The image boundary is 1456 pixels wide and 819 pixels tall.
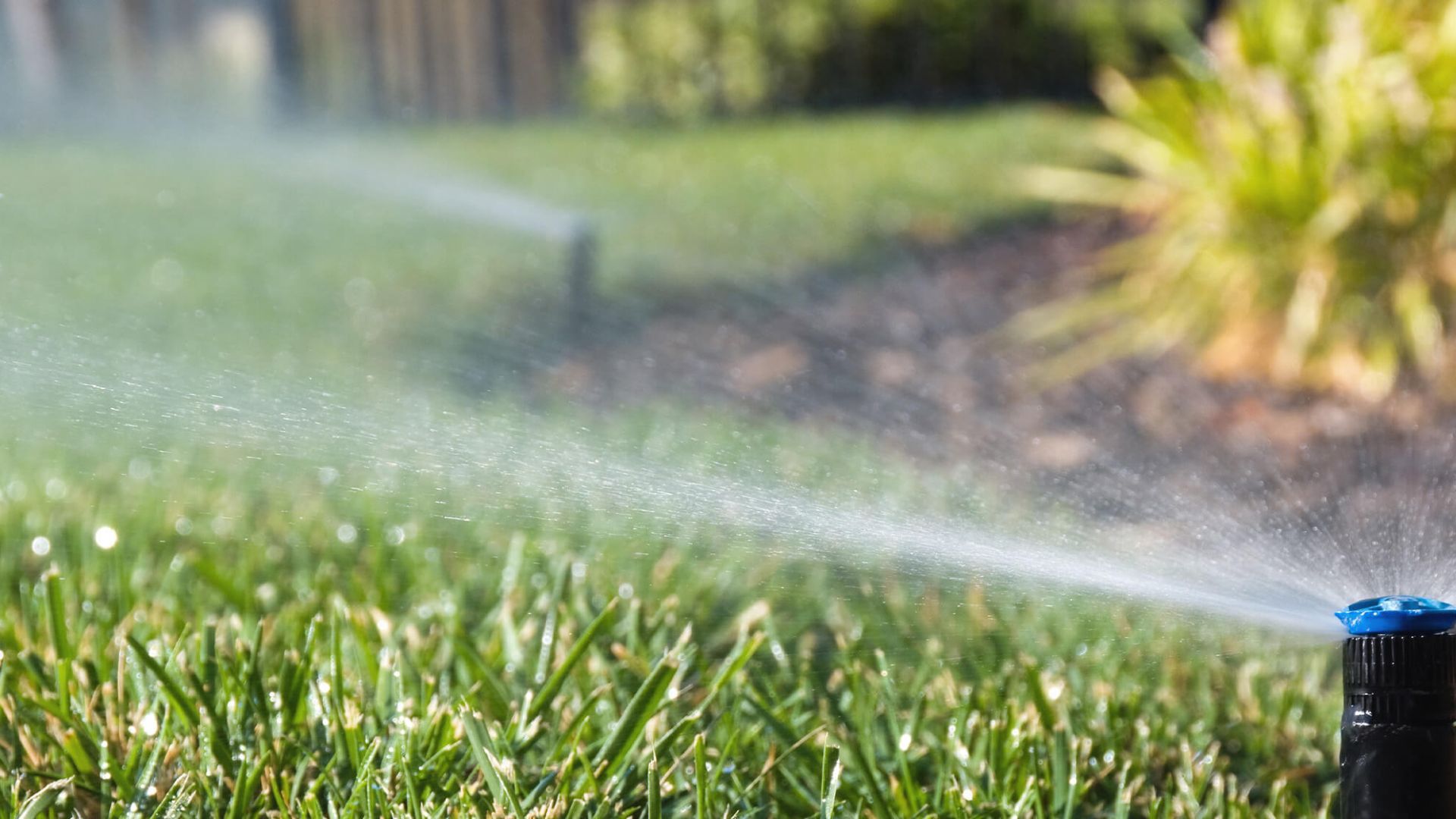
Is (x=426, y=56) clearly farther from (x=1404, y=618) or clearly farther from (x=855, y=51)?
(x=1404, y=618)

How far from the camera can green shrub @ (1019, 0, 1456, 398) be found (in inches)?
160

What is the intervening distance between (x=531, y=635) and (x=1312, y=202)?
10.4 feet

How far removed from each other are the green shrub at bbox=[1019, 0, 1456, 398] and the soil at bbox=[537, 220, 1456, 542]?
0.15 m

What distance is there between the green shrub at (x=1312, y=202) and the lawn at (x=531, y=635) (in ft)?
4.76

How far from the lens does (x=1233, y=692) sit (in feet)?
5.83

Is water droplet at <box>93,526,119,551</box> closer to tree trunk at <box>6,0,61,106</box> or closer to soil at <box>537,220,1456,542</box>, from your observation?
soil at <box>537,220,1456,542</box>

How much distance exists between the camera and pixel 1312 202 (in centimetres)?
416

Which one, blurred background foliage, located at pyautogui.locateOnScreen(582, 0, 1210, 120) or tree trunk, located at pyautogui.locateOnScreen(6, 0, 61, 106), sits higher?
tree trunk, located at pyautogui.locateOnScreen(6, 0, 61, 106)

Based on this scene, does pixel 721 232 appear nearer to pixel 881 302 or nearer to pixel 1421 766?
pixel 881 302

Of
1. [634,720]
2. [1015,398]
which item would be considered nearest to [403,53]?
[1015,398]

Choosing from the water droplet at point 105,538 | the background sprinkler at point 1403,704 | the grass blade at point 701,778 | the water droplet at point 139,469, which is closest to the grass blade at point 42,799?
the grass blade at point 701,778

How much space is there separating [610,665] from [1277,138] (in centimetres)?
331

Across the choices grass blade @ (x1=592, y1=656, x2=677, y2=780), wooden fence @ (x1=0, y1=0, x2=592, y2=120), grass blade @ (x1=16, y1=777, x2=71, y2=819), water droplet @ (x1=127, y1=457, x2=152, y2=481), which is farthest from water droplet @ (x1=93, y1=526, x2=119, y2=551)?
wooden fence @ (x1=0, y1=0, x2=592, y2=120)

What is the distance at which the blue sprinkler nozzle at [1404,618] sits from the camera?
3.64ft
